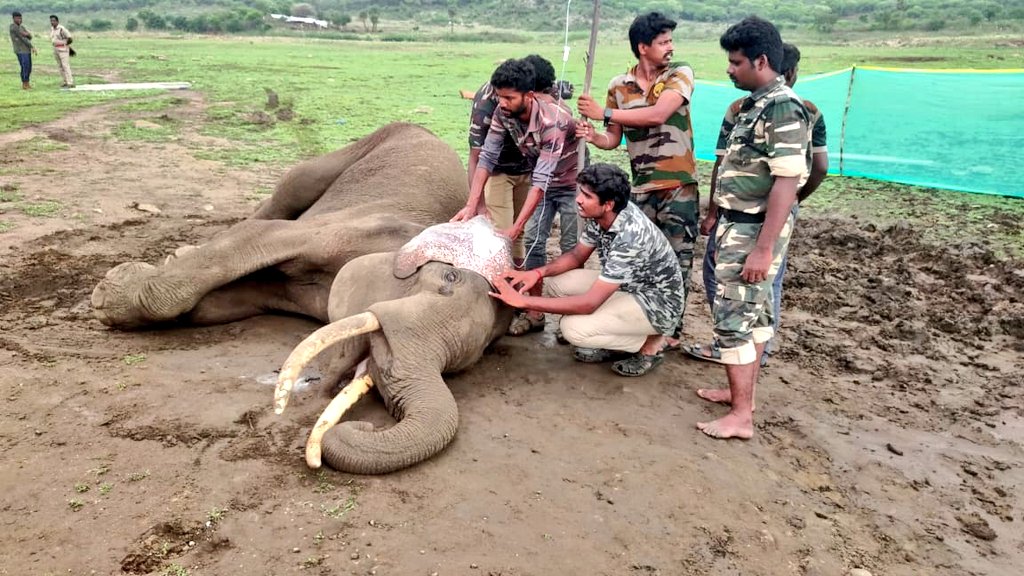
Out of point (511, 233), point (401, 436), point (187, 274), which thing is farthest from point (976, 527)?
point (187, 274)

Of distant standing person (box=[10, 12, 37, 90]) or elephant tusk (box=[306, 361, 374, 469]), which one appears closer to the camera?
elephant tusk (box=[306, 361, 374, 469])

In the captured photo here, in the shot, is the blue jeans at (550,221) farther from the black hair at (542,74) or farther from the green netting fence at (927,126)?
the green netting fence at (927,126)

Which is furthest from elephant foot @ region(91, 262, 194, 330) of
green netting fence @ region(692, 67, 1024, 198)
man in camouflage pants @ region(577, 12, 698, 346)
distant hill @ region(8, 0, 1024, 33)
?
distant hill @ region(8, 0, 1024, 33)

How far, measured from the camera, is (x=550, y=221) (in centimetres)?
600

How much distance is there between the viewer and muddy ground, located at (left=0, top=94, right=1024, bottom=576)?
3205 mm

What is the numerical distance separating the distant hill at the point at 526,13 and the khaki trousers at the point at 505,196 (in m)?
38.2

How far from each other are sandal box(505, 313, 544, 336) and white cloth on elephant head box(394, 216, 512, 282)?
0.85 metres

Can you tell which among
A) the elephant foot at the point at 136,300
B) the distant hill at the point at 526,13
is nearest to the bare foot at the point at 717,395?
the elephant foot at the point at 136,300

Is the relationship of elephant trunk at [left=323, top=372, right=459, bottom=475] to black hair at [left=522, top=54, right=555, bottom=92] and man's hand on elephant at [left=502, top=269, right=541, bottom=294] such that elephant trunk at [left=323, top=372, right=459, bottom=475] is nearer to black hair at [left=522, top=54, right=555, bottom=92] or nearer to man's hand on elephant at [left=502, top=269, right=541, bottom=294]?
man's hand on elephant at [left=502, top=269, right=541, bottom=294]

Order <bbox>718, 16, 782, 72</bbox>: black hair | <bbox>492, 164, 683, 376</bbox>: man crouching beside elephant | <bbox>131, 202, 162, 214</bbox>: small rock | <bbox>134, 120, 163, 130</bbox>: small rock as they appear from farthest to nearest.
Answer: <bbox>134, 120, 163, 130</bbox>: small rock
<bbox>131, 202, 162, 214</bbox>: small rock
<bbox>492, 164, 683, 376</bbox>: man crouching beside elephant
<bbox>718, 16, 782, 72</bbox>: black hair

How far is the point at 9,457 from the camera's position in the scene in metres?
3.64

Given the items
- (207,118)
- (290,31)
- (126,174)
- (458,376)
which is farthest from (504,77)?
(290,31)

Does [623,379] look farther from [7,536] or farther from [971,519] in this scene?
[7,536]

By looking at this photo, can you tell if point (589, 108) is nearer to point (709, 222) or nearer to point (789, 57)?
point (709, 222)
